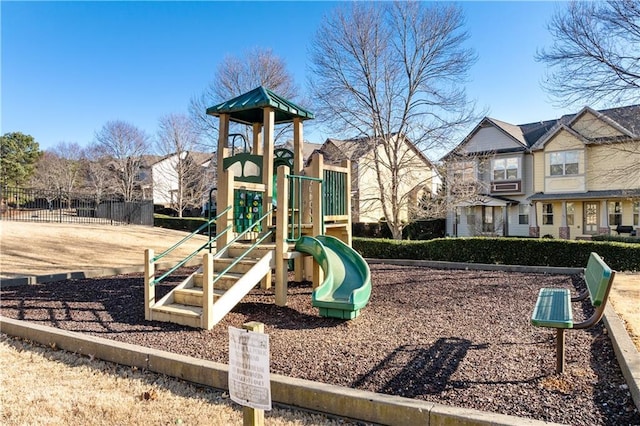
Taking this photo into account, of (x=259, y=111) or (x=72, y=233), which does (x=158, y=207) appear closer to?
(x=72, y=233)

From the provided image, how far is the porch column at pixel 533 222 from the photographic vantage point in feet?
88.0

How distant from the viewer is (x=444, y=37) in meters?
17.2

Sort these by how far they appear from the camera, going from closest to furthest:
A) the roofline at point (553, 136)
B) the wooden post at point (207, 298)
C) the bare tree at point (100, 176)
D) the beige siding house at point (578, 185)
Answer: the wooden post at point (207, 298) < the beige siding house at point (578, 185) < the roofline at point (553, 136) < the bare tree at point (100, 176)

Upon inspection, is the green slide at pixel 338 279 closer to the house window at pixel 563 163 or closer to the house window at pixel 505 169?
the house window at pixel 563 163

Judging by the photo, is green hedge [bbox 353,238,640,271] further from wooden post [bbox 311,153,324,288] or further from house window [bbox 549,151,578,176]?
house window [bbox 549,151,578,176]

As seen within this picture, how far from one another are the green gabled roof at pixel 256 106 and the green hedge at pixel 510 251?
6.19 m

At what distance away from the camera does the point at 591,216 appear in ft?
82.6

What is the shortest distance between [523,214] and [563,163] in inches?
161

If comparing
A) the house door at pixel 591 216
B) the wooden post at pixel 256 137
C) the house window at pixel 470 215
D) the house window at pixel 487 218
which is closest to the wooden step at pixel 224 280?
the wooden post at pixel 256 137

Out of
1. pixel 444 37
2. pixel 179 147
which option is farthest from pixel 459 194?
pixel 179 147

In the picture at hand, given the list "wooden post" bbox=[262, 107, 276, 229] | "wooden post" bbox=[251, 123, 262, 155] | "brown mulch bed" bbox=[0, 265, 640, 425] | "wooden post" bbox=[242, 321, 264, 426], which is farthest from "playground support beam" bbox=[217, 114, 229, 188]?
"wooden post" bbox=[242, 321, 264, 426]

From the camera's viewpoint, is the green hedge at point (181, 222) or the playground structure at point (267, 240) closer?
the playground structure at point (267, 240)

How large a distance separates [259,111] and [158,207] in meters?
39.1

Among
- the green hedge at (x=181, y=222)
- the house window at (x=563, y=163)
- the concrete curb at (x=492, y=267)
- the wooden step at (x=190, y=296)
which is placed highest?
the house window at (x=563, y=163)
